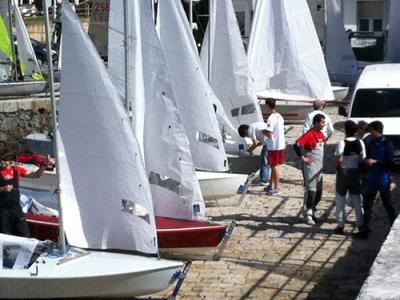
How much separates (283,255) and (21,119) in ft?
37.4

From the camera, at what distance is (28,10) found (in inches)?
1799

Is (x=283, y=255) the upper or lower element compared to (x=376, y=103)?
lower

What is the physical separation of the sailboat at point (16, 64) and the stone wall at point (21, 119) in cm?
50

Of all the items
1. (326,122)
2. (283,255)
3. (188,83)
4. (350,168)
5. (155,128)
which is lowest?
(283,255)

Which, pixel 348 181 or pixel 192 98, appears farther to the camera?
pixel 192 98

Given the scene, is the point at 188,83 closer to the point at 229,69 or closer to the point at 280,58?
the point at 229,69

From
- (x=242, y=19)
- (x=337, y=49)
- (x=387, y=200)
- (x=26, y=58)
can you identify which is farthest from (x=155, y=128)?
(x=242, y=19)

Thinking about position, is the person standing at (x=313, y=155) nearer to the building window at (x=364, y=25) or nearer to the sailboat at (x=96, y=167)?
the sailboat at (x=96, y=167)

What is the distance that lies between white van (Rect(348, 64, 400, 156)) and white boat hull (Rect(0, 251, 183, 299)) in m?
7.99

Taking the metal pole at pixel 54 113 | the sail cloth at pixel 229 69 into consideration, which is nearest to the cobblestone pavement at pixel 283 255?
the metal pole at pixel 54 113

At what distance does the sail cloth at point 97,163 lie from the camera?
13.7 meters

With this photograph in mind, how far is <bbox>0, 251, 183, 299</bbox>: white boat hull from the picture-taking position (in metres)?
12.8

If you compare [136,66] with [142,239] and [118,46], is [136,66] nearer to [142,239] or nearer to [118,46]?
[118,46]

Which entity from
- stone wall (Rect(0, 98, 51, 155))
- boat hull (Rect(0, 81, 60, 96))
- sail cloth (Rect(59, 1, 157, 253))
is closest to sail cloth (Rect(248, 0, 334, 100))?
boat hull (Rect(0, 81, 60, 96))
